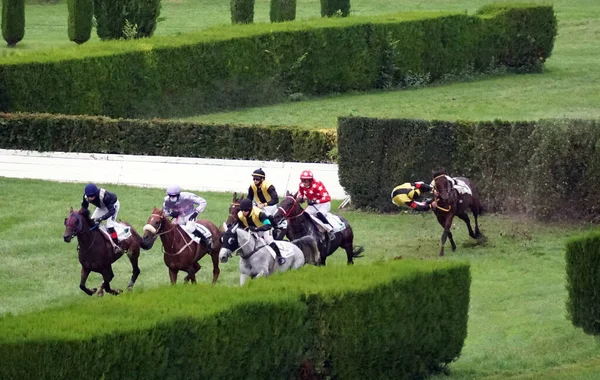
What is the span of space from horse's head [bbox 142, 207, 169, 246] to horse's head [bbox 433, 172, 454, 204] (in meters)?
5.36

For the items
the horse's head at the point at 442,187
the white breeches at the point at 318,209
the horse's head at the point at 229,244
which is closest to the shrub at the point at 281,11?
the horse's head at the point at 442,187

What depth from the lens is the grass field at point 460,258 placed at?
1467cm

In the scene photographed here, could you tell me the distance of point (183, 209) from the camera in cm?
1770

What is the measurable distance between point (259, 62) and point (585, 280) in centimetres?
2264

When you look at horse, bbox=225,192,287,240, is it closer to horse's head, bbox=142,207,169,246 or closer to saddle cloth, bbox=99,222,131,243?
horse's head, bbox=142,207,169,246

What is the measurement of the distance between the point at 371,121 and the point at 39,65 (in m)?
10.0

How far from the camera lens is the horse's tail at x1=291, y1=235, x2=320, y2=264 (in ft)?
57.2

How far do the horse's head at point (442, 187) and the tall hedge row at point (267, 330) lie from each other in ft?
23.2

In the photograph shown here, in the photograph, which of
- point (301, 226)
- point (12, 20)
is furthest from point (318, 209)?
point (12, 20)

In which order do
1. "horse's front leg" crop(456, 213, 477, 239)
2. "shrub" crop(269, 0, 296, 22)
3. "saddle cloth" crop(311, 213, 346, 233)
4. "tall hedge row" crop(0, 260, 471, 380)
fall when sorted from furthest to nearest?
1. "shrub" crop(269, 0, 296, 22)
2. "horse's front leg" crop(456, 213, 477, 239)
3. "saddle cloth" crop(311, 213, 346, 233)
4. "tall hedge row" crop(0, 260, 471, 380)

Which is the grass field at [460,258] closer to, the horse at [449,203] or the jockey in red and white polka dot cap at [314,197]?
the horse at [449,203]

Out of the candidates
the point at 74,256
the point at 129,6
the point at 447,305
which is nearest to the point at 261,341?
the point at 447,305

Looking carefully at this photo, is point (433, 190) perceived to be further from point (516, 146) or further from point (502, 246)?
point (516, 146)

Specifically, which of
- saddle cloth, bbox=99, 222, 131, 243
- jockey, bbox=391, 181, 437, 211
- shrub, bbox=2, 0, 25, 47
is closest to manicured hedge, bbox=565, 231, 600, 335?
saddle cloth, bbox=99, 222, 131, 243
